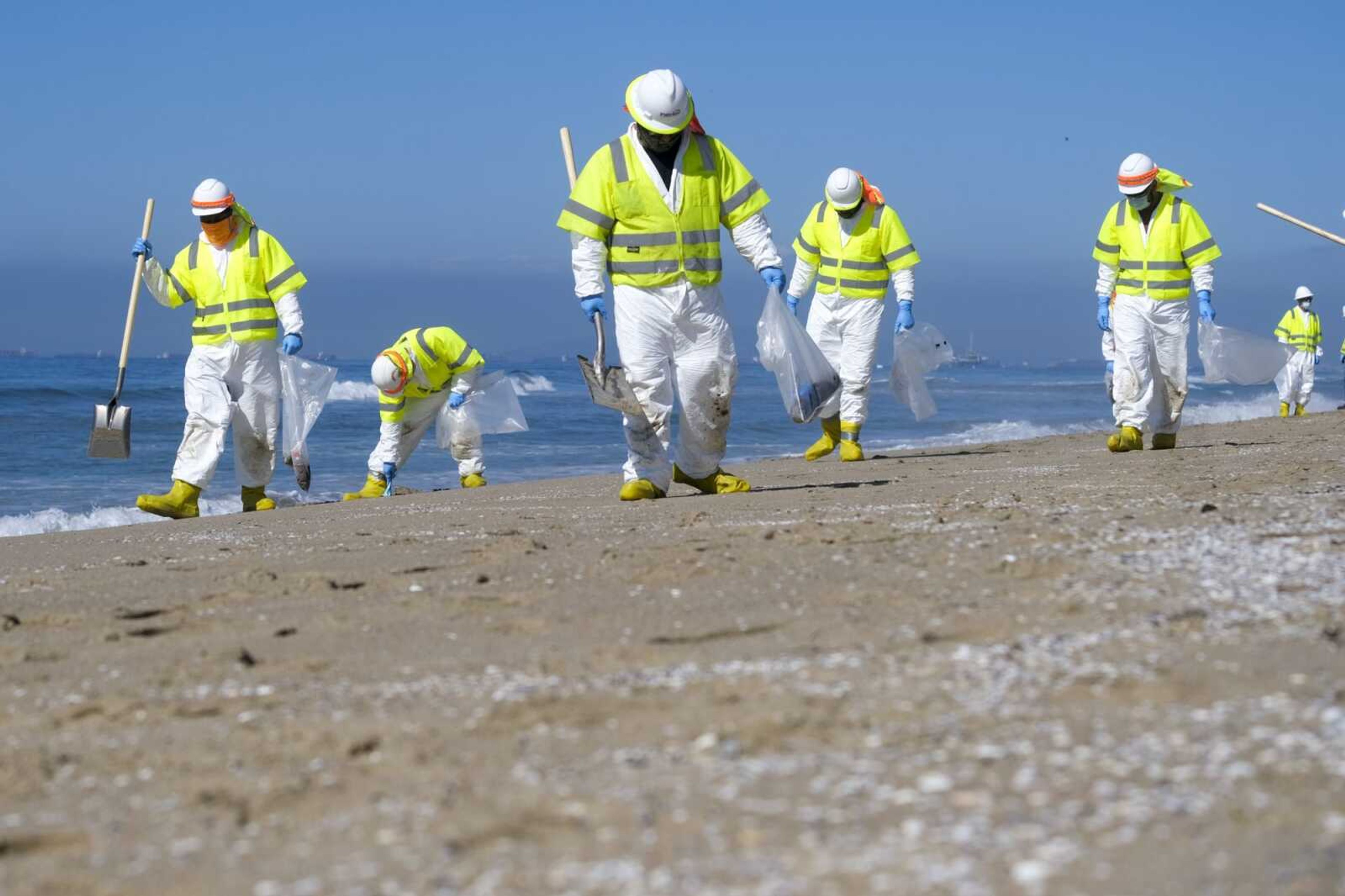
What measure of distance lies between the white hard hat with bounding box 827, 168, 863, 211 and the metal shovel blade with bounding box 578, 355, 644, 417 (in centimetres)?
426

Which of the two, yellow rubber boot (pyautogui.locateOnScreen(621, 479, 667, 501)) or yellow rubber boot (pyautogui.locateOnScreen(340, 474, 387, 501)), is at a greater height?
yellow rubber boot (pyautogui.locateOnScreen(621, 479, 667, 501))

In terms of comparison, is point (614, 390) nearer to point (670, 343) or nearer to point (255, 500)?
point (670, 343)

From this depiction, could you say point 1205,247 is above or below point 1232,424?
above

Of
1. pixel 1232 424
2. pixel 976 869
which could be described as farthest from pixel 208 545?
pixel 1232 424

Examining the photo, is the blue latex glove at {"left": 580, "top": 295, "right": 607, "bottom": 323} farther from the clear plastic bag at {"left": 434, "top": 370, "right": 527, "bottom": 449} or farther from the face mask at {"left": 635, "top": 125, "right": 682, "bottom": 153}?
the clear plastic bag at {"left": 434, "top": 370, "right": 527, "bottom": 449}

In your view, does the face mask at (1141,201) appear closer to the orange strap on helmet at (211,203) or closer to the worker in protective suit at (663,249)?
the worker in protective suit at (663,249)

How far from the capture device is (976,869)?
2.03 metres

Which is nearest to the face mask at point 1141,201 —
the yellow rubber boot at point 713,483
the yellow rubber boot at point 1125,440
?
the yellow rubber boot at point 1125,440

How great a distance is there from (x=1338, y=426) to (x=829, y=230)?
630 cm

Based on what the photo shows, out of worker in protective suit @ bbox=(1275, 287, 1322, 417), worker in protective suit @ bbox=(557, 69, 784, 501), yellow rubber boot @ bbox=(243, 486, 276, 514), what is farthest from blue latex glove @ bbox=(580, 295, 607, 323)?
worker in protective suit @ bbox=(1275, 287, 1322, 417)

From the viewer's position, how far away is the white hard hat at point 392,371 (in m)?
11.0

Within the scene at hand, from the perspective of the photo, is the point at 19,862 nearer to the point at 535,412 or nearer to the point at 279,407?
the point at 279,407

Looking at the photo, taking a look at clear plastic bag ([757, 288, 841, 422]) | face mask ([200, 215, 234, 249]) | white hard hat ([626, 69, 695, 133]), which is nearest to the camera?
white hard hat ([626, 69, 695, 133])

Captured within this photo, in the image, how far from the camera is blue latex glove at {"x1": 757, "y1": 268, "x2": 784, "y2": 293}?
754 centimetres
